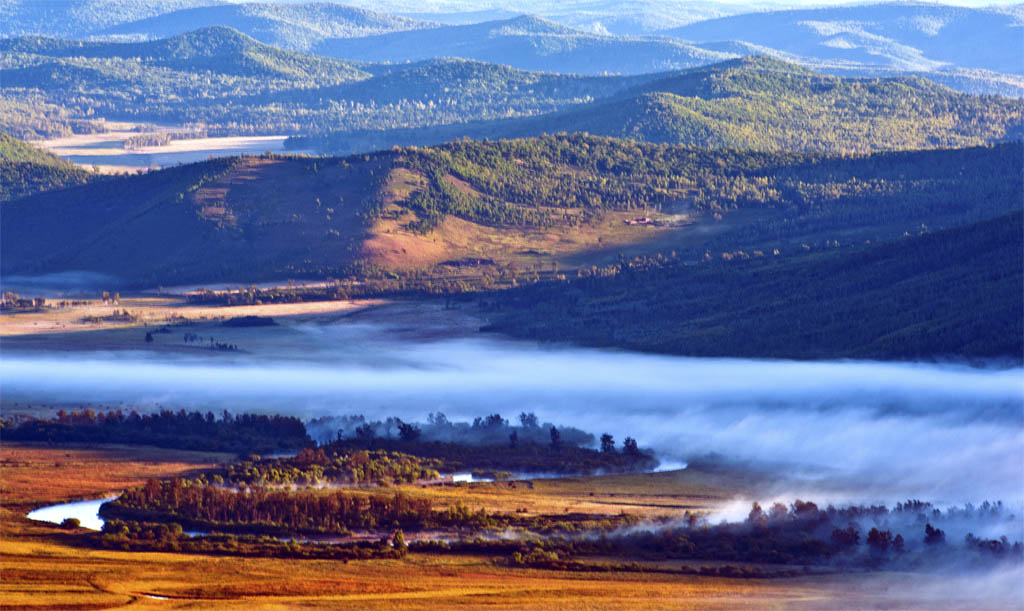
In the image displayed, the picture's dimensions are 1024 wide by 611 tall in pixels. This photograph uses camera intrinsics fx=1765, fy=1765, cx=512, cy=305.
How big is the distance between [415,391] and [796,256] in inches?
2012

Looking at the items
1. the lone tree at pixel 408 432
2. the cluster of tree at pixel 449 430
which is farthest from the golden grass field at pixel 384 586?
the cluster of tree at pixel 449 430

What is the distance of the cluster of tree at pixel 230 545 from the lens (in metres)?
59.7

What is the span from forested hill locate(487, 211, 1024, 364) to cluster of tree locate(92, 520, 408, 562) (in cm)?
4387

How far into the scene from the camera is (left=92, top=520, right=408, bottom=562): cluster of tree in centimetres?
5966

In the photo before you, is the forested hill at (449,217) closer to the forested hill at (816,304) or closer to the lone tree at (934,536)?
the forested hill at (816,304)

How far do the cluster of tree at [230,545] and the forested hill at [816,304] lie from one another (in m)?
43.9

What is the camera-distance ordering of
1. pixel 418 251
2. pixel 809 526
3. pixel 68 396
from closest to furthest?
pixel 809 526 < pixel 68 396 < pixel 418 251

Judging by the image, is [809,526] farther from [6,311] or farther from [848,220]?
[848,220]

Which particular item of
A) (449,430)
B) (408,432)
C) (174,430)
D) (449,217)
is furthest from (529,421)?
(449,217)

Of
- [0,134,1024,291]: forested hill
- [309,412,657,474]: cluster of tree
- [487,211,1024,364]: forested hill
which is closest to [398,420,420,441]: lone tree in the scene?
[309,412,657,474]: cluster of tree

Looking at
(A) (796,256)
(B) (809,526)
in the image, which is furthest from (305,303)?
(B) (809,526)

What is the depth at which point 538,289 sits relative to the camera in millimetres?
153125

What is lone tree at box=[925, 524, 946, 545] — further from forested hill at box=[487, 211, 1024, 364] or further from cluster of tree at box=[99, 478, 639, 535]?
forested hill at box=[487, 211, 1024, 364]

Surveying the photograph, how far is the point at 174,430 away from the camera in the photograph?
284ft
